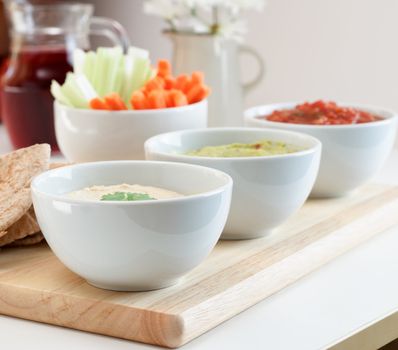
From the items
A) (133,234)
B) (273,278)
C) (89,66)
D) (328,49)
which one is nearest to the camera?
(133,234)

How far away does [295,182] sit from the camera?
124 centimetres

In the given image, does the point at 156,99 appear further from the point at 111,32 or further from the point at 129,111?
the point at 111,32

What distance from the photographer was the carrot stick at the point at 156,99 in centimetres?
155

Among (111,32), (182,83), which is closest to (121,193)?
(182,83)

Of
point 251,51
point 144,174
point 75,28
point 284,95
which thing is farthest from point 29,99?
point 284,95

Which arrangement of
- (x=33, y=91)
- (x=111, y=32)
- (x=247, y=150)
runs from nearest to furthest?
(x=247, y=150), (x=33, y=91), (x=111, y=32)

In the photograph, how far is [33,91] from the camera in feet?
6.45

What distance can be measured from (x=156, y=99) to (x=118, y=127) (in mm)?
78

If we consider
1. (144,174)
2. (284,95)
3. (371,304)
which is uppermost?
(144,174)

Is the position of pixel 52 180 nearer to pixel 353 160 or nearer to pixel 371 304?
pixel 371 304

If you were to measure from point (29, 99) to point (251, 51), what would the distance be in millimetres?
539

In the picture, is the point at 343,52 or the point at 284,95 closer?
the point at 343,52

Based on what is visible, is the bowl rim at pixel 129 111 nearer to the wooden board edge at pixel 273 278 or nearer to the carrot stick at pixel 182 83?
the carrot stick at pixel 182 83

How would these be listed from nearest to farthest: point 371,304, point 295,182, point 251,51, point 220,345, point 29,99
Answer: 1. point 220,345
2. point 371,304
3. point 295,182
4. point 29,99
5. point 251,51
